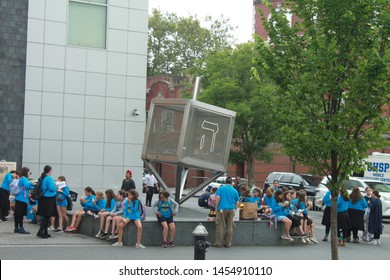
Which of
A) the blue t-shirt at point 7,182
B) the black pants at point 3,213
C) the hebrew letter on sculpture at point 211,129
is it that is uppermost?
the hebrew letter on sculpture at point 211,129

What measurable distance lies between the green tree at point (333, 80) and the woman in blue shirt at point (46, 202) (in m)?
7.04

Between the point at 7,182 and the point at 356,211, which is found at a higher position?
the point at 7,182

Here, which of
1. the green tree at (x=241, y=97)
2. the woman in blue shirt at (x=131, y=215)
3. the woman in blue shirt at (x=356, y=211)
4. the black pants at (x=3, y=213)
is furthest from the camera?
the green tree at (x=241, y=97)

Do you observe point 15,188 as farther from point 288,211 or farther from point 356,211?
point 356,211

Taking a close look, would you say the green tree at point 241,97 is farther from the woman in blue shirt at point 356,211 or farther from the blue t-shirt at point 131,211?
the blue t-shirt at point 131,211

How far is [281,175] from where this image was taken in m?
36.4

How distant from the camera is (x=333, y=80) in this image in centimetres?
1098

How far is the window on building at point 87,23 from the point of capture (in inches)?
1014

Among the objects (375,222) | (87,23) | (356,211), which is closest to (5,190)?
(87,23)

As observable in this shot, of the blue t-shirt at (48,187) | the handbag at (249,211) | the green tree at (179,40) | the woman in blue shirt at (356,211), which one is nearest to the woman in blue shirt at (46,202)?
the blue t-shirt at (48,187)

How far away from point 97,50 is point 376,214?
1202 centimetres

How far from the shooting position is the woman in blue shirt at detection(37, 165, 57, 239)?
16.6m

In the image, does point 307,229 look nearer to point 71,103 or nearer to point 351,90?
point 351,90

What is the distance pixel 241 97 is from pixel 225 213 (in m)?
25.6
